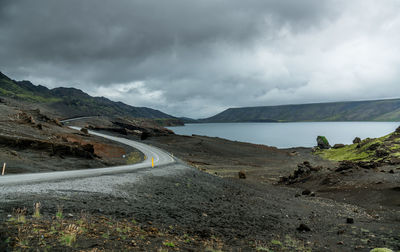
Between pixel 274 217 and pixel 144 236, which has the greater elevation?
pixel 144 236

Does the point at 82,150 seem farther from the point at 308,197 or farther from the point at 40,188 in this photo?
the point at 308,197

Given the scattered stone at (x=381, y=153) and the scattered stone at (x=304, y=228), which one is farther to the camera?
the scattered stone at (x=381, y=153)

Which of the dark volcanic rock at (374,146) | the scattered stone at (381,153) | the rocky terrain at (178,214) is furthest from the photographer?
the dark volcanic rock at (374,146)

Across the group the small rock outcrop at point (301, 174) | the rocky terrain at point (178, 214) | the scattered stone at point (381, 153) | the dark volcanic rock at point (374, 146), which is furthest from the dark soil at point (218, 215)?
the dark volcanic rock at point (374, 146)

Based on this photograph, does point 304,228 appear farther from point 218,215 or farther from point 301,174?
point 301,174

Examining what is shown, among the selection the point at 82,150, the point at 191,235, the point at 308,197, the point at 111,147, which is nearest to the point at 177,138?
the point at 111,147

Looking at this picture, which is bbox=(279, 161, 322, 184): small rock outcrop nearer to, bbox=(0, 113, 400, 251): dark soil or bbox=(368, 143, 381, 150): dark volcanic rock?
bbox=(0, 113, 400, 251): dark soil

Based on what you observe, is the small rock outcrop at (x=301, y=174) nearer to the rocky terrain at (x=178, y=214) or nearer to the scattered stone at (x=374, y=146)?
the rocky terrain at (x=178, y=214)

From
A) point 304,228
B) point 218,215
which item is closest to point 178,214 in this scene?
point 218,215

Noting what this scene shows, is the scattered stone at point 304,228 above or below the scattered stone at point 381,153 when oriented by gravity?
below

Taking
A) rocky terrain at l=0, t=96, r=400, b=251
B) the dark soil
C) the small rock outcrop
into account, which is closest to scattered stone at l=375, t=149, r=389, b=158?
the small rock outcrop

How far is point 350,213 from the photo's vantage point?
64.6 ft

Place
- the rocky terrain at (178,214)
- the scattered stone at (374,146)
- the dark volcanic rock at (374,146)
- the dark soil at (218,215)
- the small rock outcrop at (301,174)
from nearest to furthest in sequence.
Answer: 1. the rocky terrain at (178,214)
2. the dark soil at (218,215)
3. the small rock outcrop at (301,174)
4. the dark volcanic rock at (374,146)
5. the scattered stone at (374,146)

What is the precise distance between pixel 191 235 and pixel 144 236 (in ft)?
7.99
